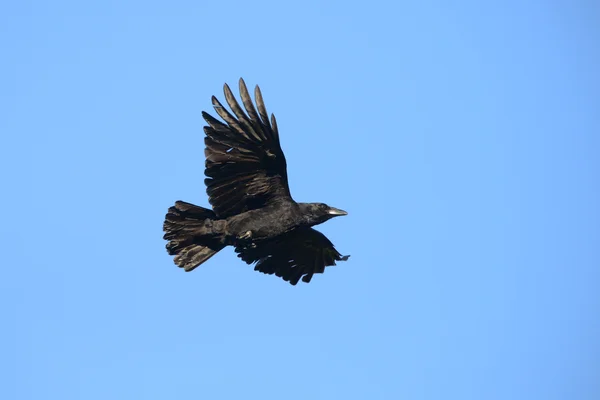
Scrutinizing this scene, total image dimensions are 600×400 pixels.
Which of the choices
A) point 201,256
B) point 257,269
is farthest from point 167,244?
point 257,269

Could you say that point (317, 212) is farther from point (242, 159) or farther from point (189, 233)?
point (189, 233)

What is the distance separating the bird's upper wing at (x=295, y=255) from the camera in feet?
63.5

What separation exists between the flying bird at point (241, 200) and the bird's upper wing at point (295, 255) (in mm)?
150

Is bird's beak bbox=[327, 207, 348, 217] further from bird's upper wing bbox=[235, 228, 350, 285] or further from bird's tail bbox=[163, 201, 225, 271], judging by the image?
bird's tail bbox=[163, 201, 225, 271]

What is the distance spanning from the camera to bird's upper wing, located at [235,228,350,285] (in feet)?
63.5

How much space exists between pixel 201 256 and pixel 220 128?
268cm

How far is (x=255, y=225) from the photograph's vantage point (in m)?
18.0

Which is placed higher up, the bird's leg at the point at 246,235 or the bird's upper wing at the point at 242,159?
the bird's upper wing at the point at 242,159

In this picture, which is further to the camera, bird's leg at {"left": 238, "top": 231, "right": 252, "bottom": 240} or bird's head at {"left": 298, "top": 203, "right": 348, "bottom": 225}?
bird's head at {"left": 298, "top": 203, "right": 348, "bottom": 225}

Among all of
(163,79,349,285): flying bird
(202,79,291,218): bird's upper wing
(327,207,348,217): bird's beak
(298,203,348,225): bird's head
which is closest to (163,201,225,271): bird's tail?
(163,79,349,285): flying bird

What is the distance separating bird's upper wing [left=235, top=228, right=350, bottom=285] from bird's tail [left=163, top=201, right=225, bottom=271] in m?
0.77

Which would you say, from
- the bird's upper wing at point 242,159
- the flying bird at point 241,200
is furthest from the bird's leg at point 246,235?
the bird's upper wing at point 242,159

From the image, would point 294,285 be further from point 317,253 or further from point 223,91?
point 223,91

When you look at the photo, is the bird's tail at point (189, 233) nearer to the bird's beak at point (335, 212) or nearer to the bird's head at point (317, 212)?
the bird's head at point (317, 212)
